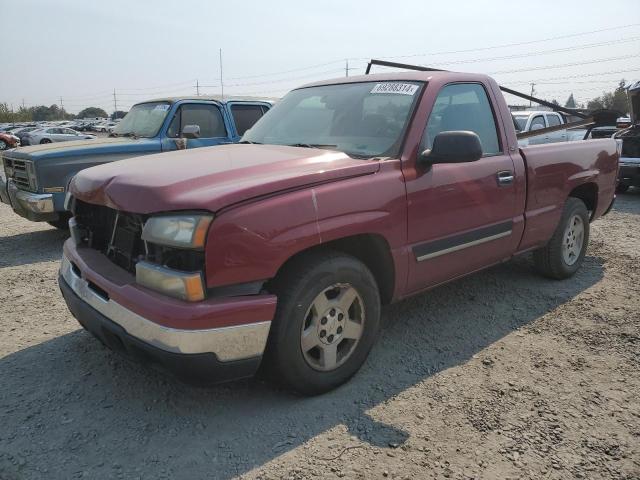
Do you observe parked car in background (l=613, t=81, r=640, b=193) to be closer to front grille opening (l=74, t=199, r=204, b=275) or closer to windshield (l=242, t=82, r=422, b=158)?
windshield (l=242, t=82, r=422, b=158)

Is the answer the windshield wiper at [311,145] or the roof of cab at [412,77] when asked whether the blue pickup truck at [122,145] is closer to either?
the roof of cab at [412,77]

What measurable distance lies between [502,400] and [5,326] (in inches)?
141

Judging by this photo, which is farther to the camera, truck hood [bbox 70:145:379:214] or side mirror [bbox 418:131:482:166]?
side mirror [bbox 418:131:482:166]

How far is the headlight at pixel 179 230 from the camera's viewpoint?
2.29 metres

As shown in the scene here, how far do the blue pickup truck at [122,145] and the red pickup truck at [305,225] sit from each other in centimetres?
312

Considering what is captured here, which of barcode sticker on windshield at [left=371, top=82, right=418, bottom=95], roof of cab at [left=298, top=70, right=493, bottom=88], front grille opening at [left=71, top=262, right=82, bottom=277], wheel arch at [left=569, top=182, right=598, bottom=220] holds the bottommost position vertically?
front grille opening at [left=71, top=262, right=82, bottom=277]

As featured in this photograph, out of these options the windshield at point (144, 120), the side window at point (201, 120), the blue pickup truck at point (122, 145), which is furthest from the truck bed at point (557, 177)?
the windshield at point (144, 120)

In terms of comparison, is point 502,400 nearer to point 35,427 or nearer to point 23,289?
point 35,427

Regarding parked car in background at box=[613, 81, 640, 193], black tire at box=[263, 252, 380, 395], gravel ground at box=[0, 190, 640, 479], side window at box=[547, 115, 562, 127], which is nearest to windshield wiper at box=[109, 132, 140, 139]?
gravel ground at box=[0, 190, 640, 479]

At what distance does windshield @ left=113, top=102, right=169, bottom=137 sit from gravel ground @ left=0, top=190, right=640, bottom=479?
3.52 metres

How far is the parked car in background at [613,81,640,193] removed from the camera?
382 inches

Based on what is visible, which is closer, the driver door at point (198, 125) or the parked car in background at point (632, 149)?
the driver door at point (198, 125)

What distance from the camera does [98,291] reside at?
2.73 metres

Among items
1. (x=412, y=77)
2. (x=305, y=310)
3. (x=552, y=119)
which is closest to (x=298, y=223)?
(x=305, y=310)
